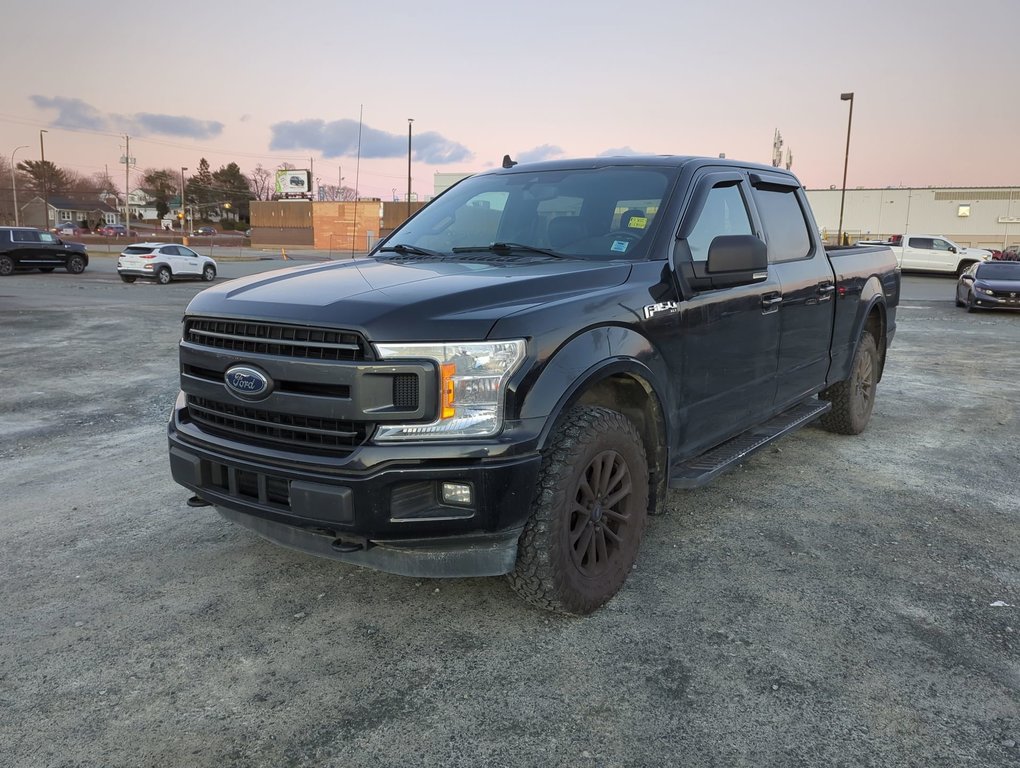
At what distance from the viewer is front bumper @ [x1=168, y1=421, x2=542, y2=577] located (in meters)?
2.64

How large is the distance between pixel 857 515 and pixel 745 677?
6.77 feet

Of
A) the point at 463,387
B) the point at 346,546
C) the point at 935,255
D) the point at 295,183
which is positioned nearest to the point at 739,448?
the point at 463,387

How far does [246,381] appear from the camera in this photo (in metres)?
2.88

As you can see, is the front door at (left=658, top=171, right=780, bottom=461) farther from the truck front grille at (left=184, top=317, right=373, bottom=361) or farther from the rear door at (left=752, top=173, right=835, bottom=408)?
the truck front grille at (left=184, top=317, right=373, bottom=361)

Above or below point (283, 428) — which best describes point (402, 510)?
below

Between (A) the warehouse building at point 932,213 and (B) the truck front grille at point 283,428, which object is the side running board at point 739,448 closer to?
(B) the truck front grille at point 283,428

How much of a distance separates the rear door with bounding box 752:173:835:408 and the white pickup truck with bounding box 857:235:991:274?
30556 mm

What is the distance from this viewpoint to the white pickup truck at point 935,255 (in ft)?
106

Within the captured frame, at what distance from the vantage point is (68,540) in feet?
13.1

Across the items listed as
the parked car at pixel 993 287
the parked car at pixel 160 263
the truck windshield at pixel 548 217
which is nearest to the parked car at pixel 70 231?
the parked car at pixel 160 263

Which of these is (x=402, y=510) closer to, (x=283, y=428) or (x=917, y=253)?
(x=283, y=428)

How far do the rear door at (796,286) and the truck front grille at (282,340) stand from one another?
2778 millimetres

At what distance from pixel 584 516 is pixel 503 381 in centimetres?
72

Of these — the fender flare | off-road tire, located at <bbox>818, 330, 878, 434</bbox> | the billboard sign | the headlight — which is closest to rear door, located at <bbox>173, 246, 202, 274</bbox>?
off-road tire, located at <bbox>818, 330, 878, 434</bbox>
